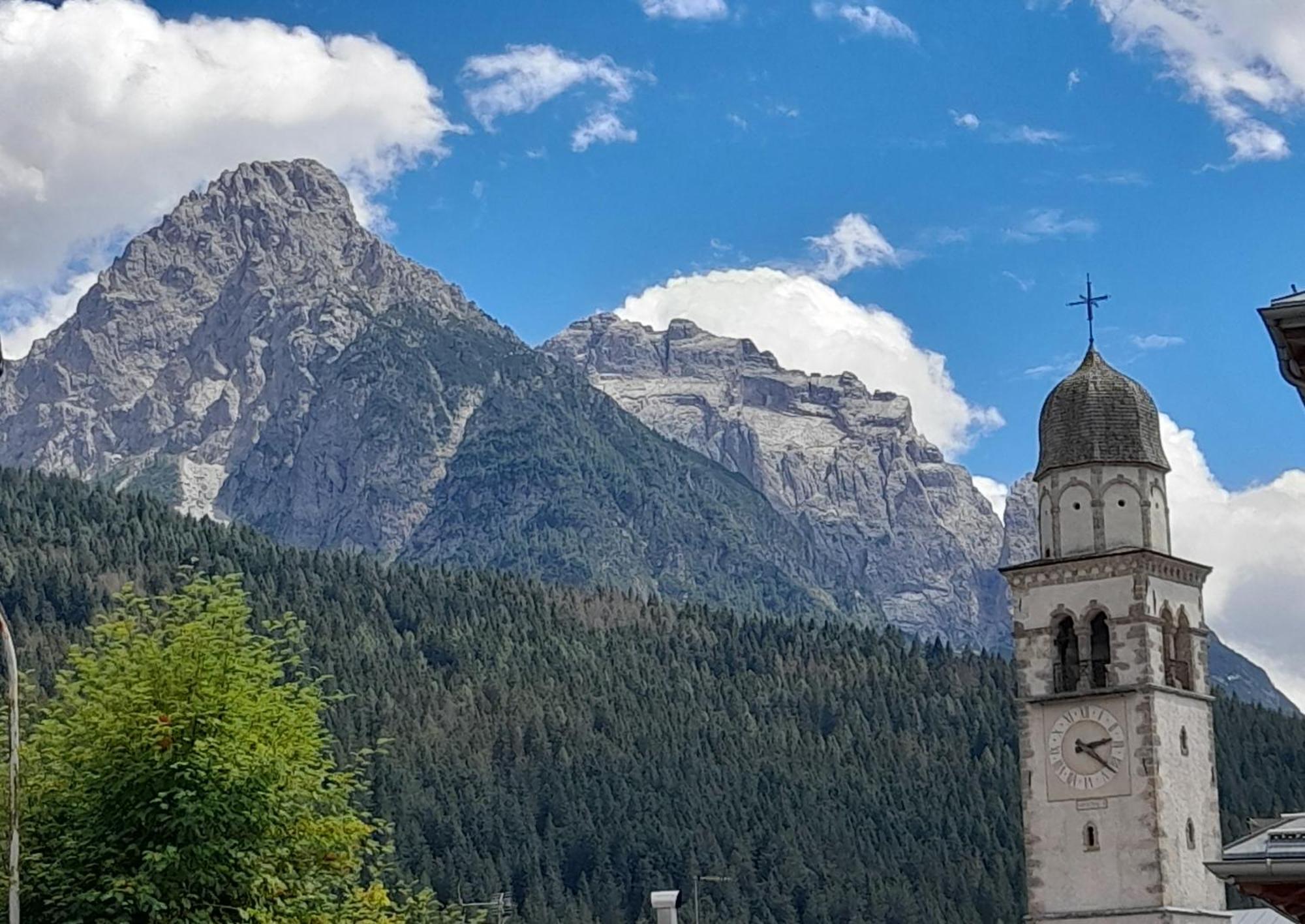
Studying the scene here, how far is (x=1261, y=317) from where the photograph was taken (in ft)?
91.1

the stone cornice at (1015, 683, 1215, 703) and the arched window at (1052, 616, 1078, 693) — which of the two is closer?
the stone cornice at (1015, 683, 1215, 703)

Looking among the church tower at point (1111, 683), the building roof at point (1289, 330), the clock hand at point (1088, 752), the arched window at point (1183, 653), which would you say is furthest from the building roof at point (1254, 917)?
the building roof at point (1289, 330)

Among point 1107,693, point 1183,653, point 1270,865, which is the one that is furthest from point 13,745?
point 1183,653

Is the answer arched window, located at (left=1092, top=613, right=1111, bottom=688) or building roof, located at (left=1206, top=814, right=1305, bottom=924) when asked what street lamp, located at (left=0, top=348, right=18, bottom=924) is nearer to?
building roof, located at (left=1206, top=814, right=1305, bottom=924)

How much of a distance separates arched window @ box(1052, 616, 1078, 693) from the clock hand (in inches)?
76.6

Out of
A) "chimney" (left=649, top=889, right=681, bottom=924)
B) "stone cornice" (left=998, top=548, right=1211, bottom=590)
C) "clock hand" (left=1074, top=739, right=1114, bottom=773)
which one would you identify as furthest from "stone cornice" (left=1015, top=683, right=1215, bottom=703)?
"chimney" (left=649, top=889, right=681, bottom=924)

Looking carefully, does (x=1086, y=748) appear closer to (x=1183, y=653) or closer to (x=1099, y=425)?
(x=1183, y=653)

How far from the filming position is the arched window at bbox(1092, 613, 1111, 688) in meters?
77.4

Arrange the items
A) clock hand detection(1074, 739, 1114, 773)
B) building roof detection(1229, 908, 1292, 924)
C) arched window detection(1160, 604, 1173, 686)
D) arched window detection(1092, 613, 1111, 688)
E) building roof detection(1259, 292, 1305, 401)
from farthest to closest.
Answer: building roof detection(1229, 908, 1292, 924) → arched window detection(1160, 604, 1173, 686) → arched window detection(1092, 613, 1111, 688) → clock hand detection(1074, 739, 1114, 773) → building roof detection(1259, 292, 1305, 401)

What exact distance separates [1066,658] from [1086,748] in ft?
11.2

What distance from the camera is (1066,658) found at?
78.5 meters

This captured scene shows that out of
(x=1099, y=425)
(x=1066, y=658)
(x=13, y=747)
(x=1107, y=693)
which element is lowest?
(x=13, y=747)

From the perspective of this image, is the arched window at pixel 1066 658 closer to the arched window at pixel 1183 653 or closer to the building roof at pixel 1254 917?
the arched window at pixel 1183 653

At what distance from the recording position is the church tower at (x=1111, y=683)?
74.2 metres
